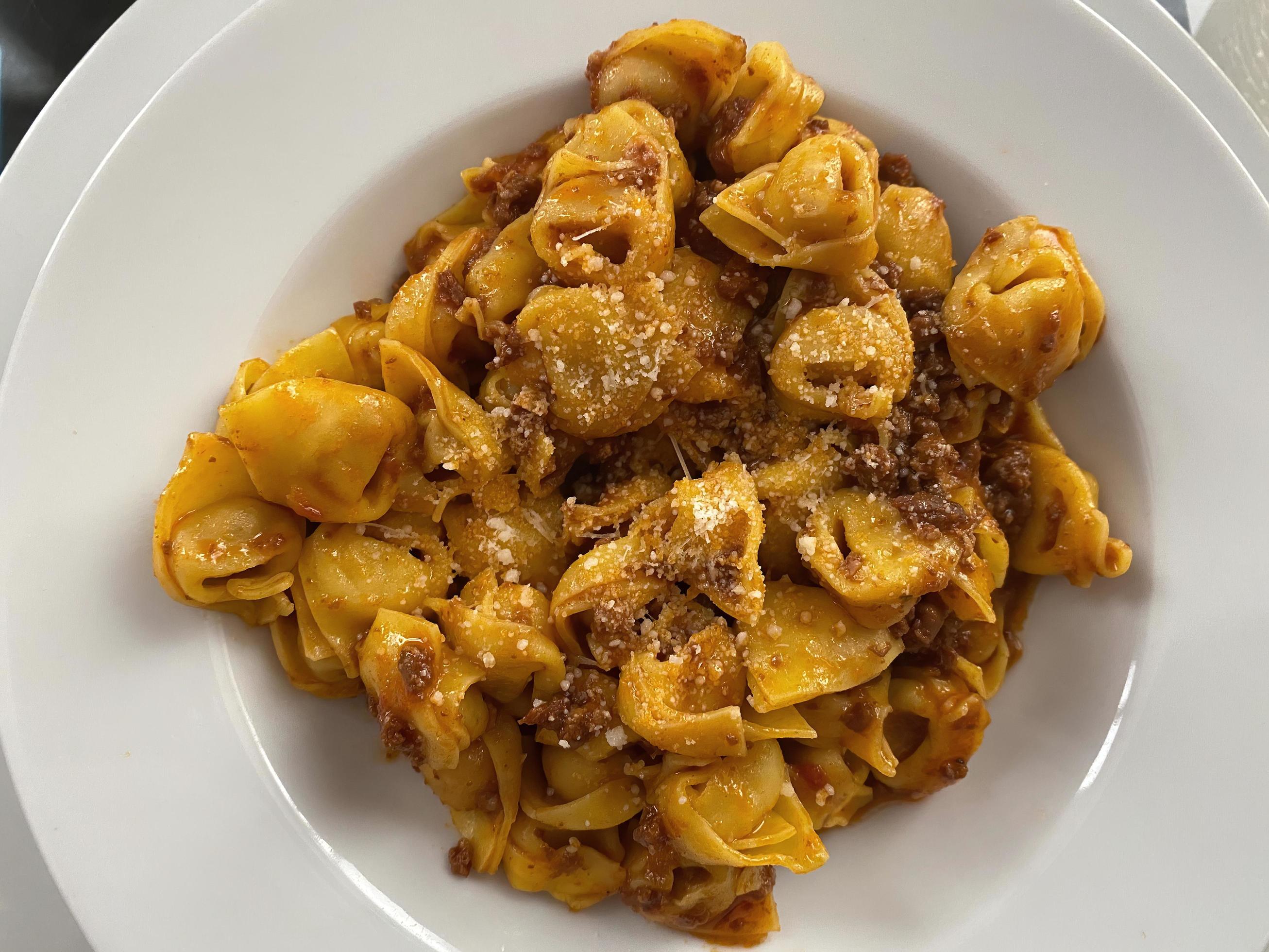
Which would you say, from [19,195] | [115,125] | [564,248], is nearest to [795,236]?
[564,248]

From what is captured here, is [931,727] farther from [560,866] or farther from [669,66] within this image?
[669,66]

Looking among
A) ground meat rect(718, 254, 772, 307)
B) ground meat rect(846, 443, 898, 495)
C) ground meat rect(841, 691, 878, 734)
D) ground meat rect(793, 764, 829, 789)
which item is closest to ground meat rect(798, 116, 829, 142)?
ground meat rect(718, 254, 772, 307)

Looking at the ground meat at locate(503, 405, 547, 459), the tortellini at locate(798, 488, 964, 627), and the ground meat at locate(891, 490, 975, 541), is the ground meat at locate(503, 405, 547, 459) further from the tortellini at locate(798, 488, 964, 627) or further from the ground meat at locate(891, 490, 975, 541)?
the ground meat at locate(891, 490, 975, 541)

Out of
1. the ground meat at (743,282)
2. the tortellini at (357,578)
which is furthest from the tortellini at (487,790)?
the ground meat at (743,282)

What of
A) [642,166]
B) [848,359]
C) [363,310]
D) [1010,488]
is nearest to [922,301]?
Answer: [848,359]

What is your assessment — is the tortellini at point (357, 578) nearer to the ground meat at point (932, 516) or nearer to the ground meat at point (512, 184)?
the ground meat at point (512, 184)

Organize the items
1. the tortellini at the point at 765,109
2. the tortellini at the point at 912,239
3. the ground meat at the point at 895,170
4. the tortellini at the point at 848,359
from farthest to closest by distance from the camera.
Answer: the ground meat at the point at 895,170
the tortellini at the point at 912,239
the tortellini at the point at 765,109
the tortellini at the point at 848,359

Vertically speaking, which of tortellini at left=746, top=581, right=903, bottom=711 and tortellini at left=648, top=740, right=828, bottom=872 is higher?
tortellini at left=746, top=581, right=903, bottom=711
